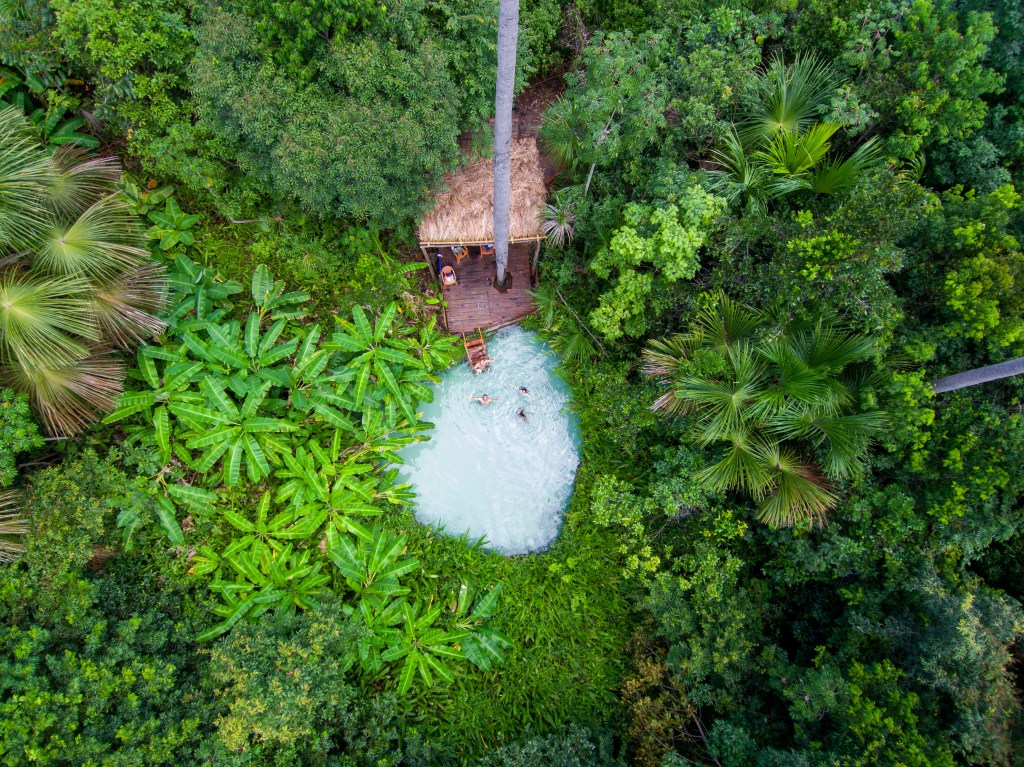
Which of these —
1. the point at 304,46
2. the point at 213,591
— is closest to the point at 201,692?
the point at 213,591

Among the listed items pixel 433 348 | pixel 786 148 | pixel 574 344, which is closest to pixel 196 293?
pixel 433 348

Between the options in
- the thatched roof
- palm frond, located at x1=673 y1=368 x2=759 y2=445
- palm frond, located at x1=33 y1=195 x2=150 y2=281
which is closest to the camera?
palm frond, located at x1=33 y1=195 x2=150 y2=281

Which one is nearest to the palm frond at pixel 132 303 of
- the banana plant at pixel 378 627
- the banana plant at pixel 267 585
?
the banana plant at pixel 267 585

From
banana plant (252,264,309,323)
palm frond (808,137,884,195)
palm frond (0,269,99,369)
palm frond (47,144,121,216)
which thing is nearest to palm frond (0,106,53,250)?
palm frond (47,144,121,216)

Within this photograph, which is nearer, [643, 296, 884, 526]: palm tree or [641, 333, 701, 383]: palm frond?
[643, 296, 884, 526]: palm tree

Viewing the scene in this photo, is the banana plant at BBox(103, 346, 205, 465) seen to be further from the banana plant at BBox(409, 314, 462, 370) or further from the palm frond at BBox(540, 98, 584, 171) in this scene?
the palm frond at BBox(540, 98, 584, 171)

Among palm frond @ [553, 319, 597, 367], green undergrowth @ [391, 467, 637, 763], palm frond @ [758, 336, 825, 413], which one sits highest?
palm frond @ [758, 336, 825, 413]

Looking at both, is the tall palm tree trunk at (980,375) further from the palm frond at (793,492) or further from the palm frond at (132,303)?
the palm frond at (132,303)
